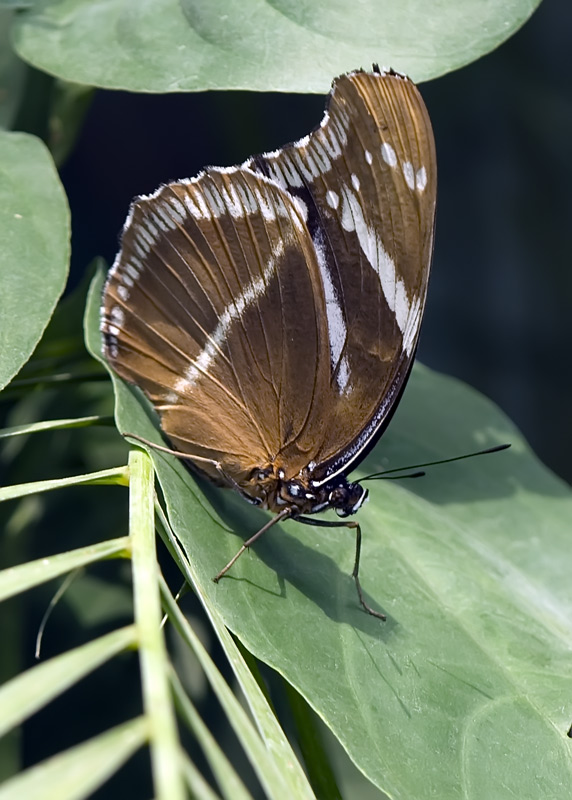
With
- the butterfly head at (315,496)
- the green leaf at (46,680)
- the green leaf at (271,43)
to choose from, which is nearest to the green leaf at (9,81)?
the green leaf at (271,43)

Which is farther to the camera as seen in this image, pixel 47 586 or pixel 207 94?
pixel 207 94

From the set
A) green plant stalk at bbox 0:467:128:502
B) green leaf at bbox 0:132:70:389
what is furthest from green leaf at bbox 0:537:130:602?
green leaf at bbox 0:132:70:389

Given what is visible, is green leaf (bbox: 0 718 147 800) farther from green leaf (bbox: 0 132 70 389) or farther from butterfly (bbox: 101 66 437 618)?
butterfly (bbox: 101 66 437 618)

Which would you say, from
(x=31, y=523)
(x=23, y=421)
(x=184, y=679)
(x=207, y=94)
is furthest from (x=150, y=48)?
(x=207, y=94)

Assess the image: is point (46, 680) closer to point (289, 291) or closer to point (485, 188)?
point (289, 291)

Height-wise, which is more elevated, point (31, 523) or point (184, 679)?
point (31, 523)

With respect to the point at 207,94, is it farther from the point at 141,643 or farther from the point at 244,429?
the point at 141,643
